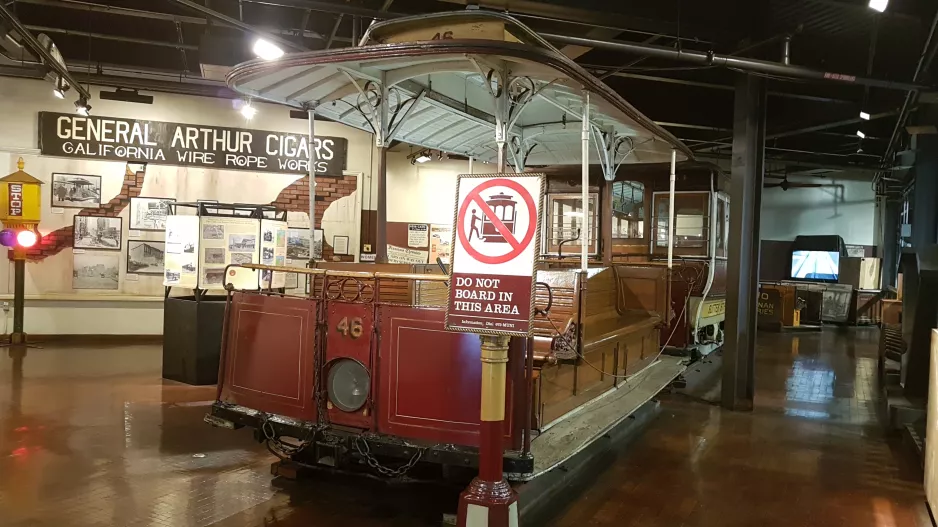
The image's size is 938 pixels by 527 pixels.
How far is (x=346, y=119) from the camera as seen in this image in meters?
5.46

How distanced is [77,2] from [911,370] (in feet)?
34.5

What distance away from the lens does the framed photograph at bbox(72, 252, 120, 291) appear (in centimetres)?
1013

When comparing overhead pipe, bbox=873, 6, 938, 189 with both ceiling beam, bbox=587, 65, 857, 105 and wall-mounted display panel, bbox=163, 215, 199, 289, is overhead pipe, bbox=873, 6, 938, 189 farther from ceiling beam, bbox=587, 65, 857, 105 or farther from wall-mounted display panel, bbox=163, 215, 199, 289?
wall-mounted display panel, bbox=163, 215, 199, 289

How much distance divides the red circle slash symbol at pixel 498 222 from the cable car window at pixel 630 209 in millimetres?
5812

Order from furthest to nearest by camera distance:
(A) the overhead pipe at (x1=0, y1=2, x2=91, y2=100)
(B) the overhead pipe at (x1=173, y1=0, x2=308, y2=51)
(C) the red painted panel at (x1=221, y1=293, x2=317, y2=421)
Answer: (A) the overhead pipe at (x1=0, y1=2, x2=91, y2=100)
(B) the overhead pipe at (x1=173, y1=0, x2=308, y2=51)
(C) the red painted panel at (x1=221, y1=293, x2=317, y2=421)

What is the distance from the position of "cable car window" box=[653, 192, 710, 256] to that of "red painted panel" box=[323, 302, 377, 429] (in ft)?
19.0

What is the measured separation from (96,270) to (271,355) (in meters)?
7.71

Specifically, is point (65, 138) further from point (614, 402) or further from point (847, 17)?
point (847, 17)

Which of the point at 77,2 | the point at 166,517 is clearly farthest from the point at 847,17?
the point at 77,2

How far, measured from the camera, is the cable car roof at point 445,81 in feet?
11.7

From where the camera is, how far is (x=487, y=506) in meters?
3.04

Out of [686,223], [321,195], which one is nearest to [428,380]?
[686,223]

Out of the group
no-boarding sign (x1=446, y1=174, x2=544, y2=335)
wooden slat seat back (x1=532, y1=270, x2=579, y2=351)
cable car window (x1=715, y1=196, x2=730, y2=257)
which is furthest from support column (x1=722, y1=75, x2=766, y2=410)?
no-boarding sign (x1=446, y1=174, x2=544, y2=335)

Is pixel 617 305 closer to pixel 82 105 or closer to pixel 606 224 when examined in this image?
pixel 606 224
